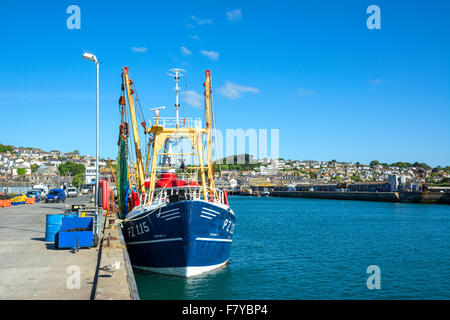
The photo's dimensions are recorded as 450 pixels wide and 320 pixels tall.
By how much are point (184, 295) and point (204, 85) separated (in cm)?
1218

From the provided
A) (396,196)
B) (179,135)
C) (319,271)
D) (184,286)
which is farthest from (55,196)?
(396,196)

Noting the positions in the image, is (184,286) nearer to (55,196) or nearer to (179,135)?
(179,135)

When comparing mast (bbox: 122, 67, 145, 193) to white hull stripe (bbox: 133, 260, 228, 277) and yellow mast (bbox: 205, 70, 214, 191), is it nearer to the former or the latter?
yellow mast (bbox: 205, 70, 214, 191)

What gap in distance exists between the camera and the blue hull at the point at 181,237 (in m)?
17.4

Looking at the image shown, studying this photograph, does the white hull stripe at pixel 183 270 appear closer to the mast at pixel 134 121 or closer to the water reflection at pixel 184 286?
the water reflection at pixel 184 286

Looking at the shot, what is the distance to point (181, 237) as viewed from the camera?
691 inches

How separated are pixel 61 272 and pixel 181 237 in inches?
240

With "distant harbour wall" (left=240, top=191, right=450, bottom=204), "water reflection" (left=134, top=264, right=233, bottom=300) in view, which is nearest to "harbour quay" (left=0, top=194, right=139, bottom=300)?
"water reflection" (left=134, top=264, right=233, bottom=300)

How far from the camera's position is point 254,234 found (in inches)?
1564
